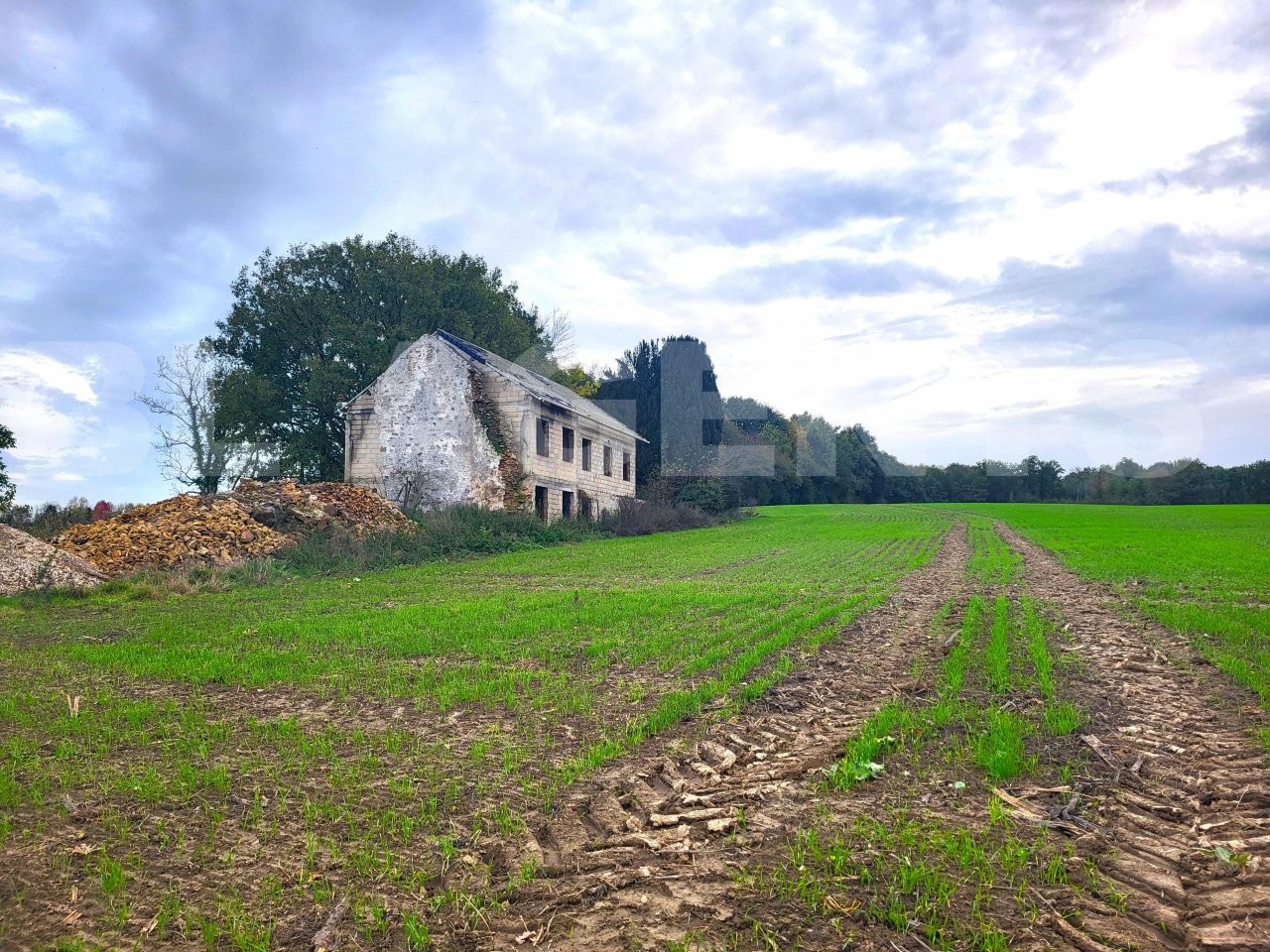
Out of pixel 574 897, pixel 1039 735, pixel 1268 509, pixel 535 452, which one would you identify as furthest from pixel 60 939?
pixel 1268 509

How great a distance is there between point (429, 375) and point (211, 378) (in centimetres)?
1515

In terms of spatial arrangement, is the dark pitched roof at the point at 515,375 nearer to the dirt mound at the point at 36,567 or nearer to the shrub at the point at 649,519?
the shrub at the point at 649,519

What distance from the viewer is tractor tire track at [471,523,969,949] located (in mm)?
3027

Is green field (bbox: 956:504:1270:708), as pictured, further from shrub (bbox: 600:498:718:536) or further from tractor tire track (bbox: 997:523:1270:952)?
shrub (bbox: 600:498:718:536)

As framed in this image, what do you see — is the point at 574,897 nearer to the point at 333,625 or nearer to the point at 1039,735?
the point at 1039,735

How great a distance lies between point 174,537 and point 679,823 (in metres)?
17.3

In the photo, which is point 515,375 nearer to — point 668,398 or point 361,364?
point 361,364

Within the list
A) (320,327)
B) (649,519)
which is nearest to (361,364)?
(320,327)

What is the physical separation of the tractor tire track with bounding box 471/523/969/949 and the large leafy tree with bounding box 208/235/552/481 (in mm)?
33403

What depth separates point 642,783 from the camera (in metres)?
4.43

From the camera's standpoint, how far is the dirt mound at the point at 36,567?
13.6 metres

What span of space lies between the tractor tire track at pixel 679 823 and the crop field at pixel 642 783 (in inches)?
0.7

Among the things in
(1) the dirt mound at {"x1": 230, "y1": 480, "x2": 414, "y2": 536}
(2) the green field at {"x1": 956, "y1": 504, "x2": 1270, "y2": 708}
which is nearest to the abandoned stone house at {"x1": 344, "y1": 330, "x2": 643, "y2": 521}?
(1) the dirt mound at {"x1": 230, "y1": 480, "x2": 414, "y2": 536}

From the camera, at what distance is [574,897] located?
126 inches
